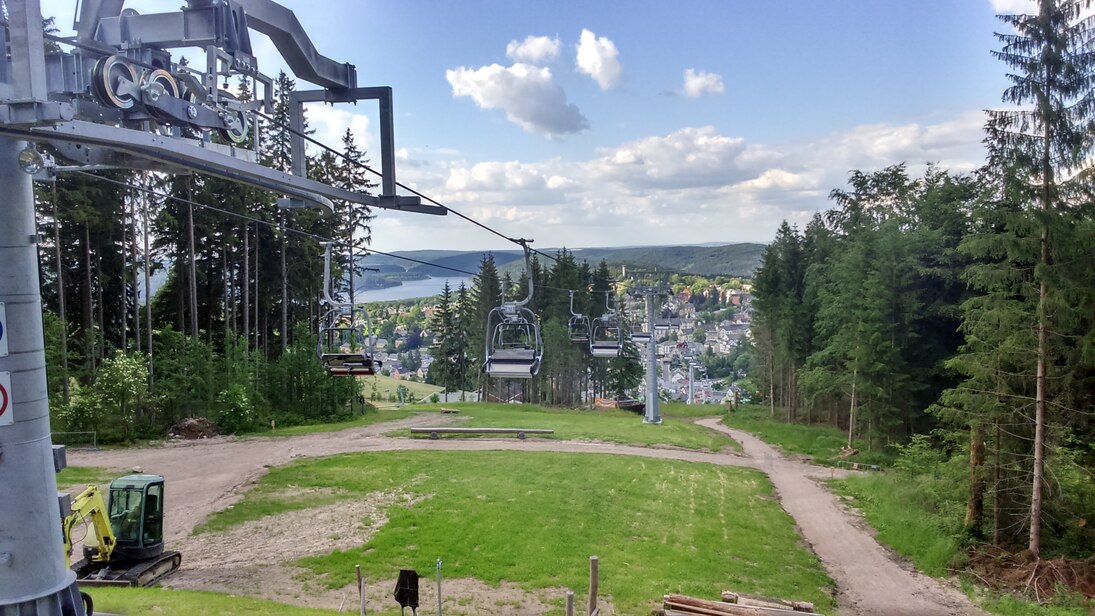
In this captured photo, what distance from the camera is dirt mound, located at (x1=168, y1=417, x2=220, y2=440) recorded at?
90.8 ft

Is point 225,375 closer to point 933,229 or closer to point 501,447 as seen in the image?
point 501,447

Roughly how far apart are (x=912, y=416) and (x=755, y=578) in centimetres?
2021

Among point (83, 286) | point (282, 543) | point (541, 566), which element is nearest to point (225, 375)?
point (83, 286)

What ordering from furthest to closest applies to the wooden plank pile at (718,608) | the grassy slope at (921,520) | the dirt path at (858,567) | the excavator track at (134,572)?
the grassy slope at (921,520) → the dirt path at (858,567) → the excavator track at (134,572) → the wooden plank pile at (718,608)

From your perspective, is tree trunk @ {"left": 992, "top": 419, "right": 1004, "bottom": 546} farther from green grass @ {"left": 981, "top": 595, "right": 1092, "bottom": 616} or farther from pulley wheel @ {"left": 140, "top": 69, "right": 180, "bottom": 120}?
pulley wheel @ {"left": 140, "top": 69, "right": 180, "bottom": 120}

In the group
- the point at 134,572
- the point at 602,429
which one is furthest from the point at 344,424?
the point at 134,572

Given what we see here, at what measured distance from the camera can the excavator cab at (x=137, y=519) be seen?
13.3 meters

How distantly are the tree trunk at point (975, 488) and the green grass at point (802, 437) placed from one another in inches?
467

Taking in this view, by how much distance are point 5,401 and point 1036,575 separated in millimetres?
19411

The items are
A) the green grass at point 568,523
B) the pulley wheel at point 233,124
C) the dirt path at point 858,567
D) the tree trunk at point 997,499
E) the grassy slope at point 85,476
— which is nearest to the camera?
the pulley wheel at point 233,124

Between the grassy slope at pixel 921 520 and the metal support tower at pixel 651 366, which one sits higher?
the metal support tower at pixel 651 366

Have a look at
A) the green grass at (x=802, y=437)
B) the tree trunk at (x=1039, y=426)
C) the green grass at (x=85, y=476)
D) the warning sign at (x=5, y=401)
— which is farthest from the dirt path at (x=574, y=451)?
the warning sign at (x=5, y=401)

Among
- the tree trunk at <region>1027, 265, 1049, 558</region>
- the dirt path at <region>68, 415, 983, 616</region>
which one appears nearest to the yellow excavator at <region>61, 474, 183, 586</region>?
the dirt path at <region>68, 415, 983, 616</region>

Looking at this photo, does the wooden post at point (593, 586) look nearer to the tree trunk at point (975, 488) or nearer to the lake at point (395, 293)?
the tree trunk at point (975, 488)
